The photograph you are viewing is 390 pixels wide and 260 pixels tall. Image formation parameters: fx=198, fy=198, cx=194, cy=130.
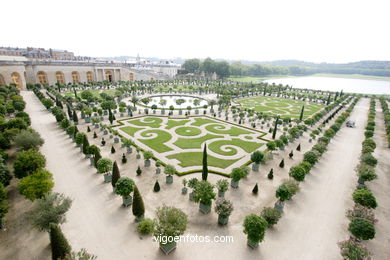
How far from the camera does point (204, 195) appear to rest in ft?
59.9

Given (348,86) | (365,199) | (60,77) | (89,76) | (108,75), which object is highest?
(108,75)

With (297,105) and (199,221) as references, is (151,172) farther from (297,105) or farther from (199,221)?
(297,105)

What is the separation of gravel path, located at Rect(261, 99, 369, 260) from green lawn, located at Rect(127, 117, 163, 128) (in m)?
29.9

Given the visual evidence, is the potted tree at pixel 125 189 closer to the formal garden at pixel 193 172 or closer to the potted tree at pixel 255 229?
the formal garden at pixel 193 172

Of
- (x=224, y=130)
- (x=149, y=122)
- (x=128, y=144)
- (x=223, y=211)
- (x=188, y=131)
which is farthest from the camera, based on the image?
(x=149, y=122)

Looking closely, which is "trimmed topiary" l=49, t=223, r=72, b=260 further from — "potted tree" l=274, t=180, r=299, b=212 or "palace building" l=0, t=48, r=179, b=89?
"palace building" l=0, t=48, r=179, b=89

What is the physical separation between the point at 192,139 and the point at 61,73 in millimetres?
85329

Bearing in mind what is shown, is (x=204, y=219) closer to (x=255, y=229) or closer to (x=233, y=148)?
(x=255, y=229)

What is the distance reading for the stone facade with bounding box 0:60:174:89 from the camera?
7138 centimetres

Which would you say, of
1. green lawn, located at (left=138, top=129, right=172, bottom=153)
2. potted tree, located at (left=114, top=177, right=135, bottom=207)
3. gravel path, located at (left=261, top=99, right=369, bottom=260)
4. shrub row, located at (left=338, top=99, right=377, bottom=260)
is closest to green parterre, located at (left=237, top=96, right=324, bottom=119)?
gravel path, located at (left=261, top=99, right=369, bottom=260)

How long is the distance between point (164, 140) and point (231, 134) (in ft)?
43.9

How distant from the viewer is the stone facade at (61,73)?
7138cm

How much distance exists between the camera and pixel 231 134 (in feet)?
129

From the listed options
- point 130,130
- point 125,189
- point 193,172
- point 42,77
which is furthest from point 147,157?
point 42,77
